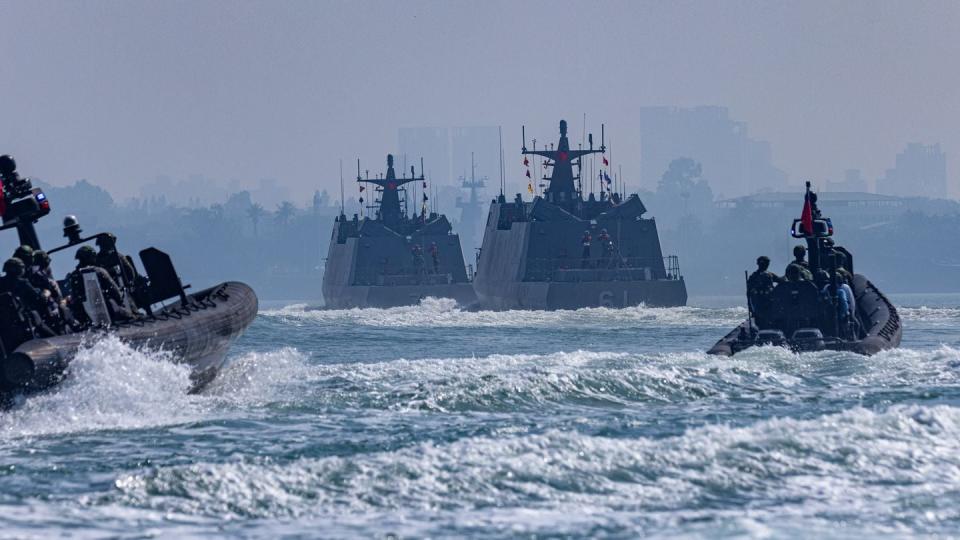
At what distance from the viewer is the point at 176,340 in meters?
19.4

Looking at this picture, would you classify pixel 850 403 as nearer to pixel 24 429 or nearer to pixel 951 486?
pixel 951 486

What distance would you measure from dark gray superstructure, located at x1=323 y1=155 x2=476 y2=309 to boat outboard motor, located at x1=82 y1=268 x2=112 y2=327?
2202 inches

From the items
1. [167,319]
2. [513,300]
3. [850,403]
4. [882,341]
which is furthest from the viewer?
[513,300]

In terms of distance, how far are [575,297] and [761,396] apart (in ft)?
148

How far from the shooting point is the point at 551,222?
220ft

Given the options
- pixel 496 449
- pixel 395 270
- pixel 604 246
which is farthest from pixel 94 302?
pixel 395 270

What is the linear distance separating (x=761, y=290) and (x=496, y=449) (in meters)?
10.1

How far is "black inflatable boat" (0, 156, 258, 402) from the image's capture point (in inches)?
651

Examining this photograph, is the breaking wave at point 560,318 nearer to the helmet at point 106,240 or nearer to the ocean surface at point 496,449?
the ocean surface at point 496,449

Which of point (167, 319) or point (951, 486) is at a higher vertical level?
point (167, 319)

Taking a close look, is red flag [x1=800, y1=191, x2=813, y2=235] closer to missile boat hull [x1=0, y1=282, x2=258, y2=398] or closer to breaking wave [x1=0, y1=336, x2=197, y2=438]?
missile boat hull [x1=0, y1=282, x2=258, y2=398]

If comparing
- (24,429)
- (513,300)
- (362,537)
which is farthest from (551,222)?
(362,537)

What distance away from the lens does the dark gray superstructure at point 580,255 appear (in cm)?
6438

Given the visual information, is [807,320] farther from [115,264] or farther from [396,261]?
[396,261]
